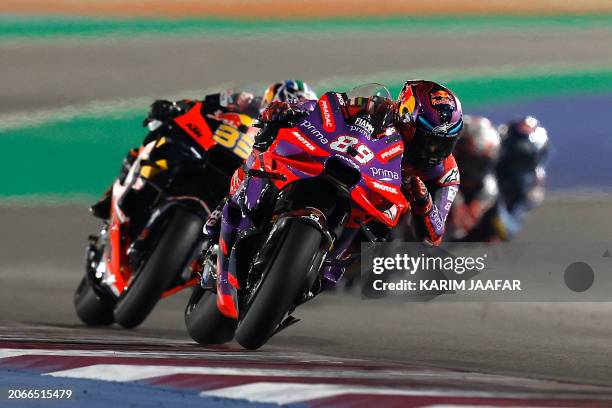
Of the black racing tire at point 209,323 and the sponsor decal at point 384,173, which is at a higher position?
the sponsor decal at point 384,173

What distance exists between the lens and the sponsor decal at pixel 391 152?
253 inches

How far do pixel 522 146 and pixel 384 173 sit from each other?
688 centimetres

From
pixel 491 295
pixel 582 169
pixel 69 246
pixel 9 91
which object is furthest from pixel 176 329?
pixel 9 91

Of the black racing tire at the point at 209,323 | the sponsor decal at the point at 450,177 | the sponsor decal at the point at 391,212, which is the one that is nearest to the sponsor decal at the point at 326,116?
the sponsor decal at the point at 391,212

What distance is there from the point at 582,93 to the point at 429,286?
7.79m

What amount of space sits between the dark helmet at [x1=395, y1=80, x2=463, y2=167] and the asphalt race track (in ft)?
3.18

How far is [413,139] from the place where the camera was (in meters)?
6.80

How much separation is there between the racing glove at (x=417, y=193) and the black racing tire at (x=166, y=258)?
139 cm

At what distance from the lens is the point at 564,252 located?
12.2 meters

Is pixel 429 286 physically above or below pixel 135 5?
below

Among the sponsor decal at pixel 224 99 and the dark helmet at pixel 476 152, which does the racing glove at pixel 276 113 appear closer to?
the sponsor decal at pixel 224 99

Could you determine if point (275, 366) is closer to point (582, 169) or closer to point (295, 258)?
point (295, 258)

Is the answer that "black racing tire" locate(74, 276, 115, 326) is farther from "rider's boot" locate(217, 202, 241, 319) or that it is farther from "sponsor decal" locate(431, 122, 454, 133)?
"sponsor decal" locate(431, 122, 454, 133)

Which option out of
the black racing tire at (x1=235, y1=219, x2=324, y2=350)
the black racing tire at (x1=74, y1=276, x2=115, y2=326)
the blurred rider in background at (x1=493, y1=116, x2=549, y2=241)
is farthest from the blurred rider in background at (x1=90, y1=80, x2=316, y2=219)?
the blurred rider in background at (x1=493, y1=116, x2=549, y2=241)
